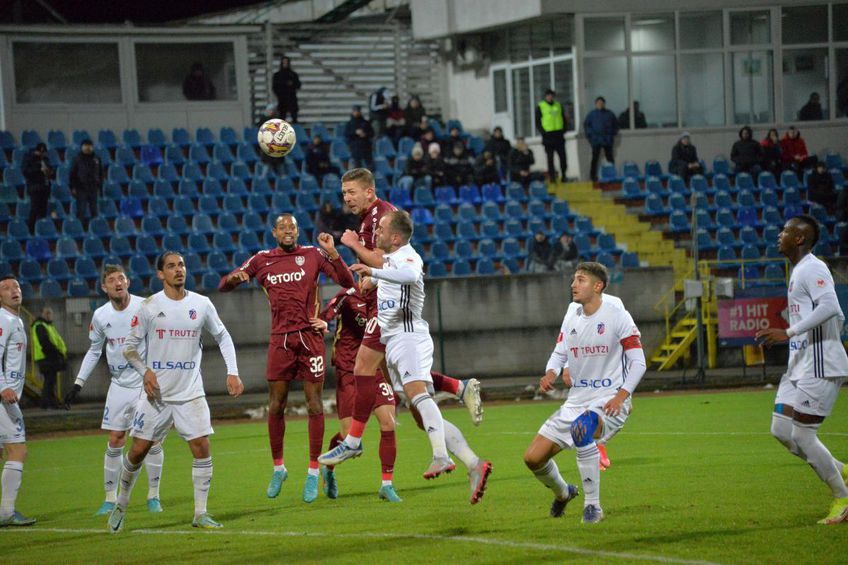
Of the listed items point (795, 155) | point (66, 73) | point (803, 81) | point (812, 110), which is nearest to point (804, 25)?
point (803, 81)

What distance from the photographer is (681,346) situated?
25.4 meters

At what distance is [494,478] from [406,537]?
3.50 meters

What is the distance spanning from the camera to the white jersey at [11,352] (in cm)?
1136

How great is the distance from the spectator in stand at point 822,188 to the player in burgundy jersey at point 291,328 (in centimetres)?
2091

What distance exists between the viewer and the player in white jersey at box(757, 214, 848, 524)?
9.18 metres

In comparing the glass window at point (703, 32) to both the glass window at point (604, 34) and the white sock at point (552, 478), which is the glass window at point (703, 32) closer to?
the glass window at point (604, 34)

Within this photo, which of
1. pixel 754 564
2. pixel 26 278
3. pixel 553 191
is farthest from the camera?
pixel 553 191

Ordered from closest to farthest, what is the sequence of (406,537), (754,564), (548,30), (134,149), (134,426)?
(754,564) < (406,537) < (134,426) < (134,149) < (548,30)

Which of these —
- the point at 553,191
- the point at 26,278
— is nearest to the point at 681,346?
the point at 553,191

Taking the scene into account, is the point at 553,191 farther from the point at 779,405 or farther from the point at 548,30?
the point at 779,405

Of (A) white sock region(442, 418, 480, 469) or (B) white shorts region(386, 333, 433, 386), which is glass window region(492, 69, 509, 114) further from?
(A) white sock region(442, 418, 480, 469)

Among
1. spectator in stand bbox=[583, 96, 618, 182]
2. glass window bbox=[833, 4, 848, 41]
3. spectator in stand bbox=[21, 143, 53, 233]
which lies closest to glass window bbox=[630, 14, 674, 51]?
spectator in stand bbox=[583, 96, 618, 182]

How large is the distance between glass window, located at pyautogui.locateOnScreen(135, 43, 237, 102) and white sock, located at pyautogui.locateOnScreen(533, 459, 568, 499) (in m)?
24.8

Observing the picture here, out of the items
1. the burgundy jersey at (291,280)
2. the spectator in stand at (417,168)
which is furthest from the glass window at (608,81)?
the burgundy jersey at (291,280)
